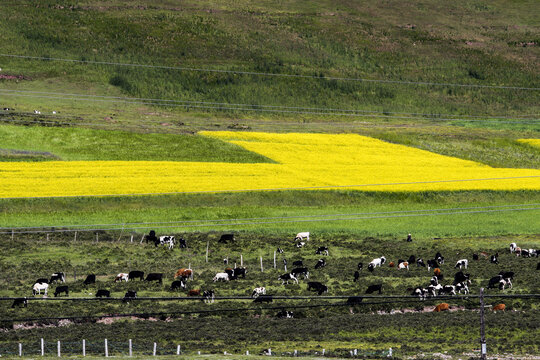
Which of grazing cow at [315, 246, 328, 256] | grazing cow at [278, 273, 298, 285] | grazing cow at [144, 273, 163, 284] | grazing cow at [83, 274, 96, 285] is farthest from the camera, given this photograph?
grazing cow at [315, 246, 328, 256]

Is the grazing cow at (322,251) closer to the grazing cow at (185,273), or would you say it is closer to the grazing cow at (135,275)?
the grazing cow at (185,273)

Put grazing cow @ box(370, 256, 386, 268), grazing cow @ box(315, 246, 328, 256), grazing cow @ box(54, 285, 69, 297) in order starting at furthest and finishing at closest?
grazing cow @ box(315, 246, 328, 256)
grazing cow @ box(370, 256, 386, 268)
grazing cow @ box(54, 285, 69, 297)

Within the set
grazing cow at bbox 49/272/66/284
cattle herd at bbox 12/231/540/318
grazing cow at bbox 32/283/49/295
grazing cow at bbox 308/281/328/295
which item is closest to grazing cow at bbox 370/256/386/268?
cattle herd at bbox 12/231/540/318

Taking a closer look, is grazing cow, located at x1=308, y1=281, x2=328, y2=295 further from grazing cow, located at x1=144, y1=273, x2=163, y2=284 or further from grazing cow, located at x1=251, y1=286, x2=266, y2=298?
grazing cow, located at x1=144, y1=273, x2=163, y2=284

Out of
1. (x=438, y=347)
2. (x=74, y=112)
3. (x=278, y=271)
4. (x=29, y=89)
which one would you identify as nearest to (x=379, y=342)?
(x=438, y=347)

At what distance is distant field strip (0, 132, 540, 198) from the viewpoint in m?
82.2

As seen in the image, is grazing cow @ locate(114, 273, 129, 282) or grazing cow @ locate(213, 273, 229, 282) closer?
grazing cow @ locate(114, 273, 129, 282)

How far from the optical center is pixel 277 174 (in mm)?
91438

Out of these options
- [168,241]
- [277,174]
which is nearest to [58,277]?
[168,241]

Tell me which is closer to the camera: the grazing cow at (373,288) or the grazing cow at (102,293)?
the grazing cow at (102,293)

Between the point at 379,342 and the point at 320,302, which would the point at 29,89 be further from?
the point at 379,342

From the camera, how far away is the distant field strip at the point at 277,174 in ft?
270

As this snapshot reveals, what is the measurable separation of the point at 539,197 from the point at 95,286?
4757 cm

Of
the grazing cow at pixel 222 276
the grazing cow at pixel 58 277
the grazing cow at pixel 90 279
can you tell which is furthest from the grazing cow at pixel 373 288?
the grazing cow at pixel 58 277
